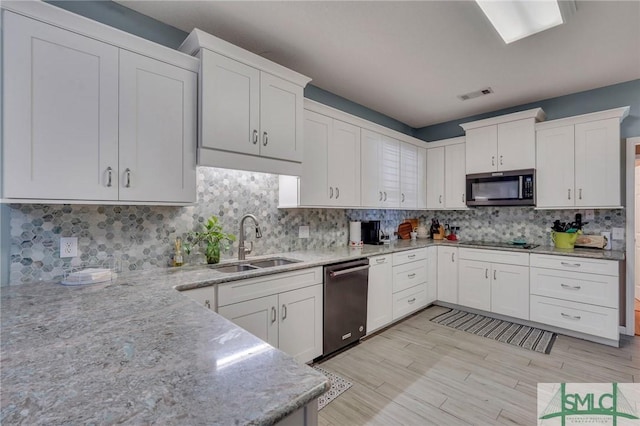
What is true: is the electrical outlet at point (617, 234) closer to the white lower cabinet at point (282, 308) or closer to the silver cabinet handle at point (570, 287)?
the silver cabinet handle at point (570, 287)

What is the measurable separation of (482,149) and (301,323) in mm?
3211

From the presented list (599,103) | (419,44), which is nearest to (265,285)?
(419,44)

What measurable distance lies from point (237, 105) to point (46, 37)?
1.05 metres

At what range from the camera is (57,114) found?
1.58 meters

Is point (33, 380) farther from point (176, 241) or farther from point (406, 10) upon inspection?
point (406, 10)

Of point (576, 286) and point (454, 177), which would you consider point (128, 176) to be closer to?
point (454, 177)

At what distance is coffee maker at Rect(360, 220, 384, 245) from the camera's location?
386 cm

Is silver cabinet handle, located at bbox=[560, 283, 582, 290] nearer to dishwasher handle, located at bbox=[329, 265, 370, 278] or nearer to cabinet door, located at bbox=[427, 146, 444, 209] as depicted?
→ cabinet door, located at bbox=[427, 146, 444, 209]

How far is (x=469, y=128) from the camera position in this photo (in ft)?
13.1

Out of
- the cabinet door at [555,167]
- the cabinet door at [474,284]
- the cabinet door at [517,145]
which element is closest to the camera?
the cabinet door at [555,167]

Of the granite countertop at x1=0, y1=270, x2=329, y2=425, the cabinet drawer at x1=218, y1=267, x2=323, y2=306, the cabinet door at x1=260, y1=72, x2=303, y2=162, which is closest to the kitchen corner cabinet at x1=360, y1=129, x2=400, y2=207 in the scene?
the cabinet door at x1=260, y1=72, x2=303, y2=162

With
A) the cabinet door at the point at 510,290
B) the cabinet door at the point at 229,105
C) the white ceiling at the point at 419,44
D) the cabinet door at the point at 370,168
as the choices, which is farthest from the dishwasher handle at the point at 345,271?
the white ceiling at the point at 419,44

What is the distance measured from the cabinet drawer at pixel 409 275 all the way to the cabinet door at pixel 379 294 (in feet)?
0.35

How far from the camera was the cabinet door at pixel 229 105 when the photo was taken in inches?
81.0
